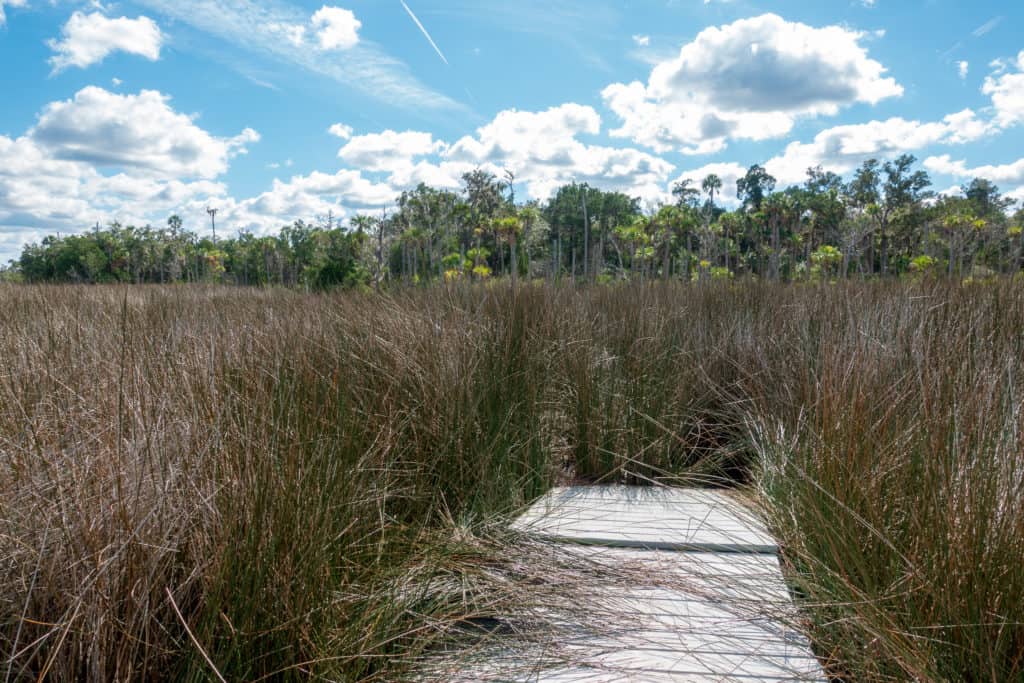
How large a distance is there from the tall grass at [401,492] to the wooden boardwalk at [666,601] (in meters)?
0.11

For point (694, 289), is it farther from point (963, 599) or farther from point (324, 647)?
point (324, 647)

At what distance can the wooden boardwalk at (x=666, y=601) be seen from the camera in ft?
4.93

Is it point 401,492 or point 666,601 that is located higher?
point 401,492

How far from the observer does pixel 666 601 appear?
182 centimetres

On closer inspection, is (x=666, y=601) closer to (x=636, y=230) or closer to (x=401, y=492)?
(x=401, y=492)

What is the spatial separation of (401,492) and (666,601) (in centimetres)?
108

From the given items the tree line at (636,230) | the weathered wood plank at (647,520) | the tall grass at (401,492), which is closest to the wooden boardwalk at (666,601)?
the weathered wood plank at (647,520)

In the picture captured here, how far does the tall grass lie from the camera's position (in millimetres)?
1256

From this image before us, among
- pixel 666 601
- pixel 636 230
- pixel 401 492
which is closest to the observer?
pixel 666 601

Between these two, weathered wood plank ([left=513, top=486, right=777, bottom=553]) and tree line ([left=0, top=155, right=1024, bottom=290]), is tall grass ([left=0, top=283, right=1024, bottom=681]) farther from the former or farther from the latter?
tree line ([left=0, top=155, right=1024, bottom=290])

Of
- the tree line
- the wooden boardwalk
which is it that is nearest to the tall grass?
the wooden boardwalk

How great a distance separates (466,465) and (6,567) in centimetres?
157

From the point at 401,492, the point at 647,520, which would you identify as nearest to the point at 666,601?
the point at 647,520

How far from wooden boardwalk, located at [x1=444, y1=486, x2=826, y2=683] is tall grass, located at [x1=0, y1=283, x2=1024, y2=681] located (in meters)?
0.11
